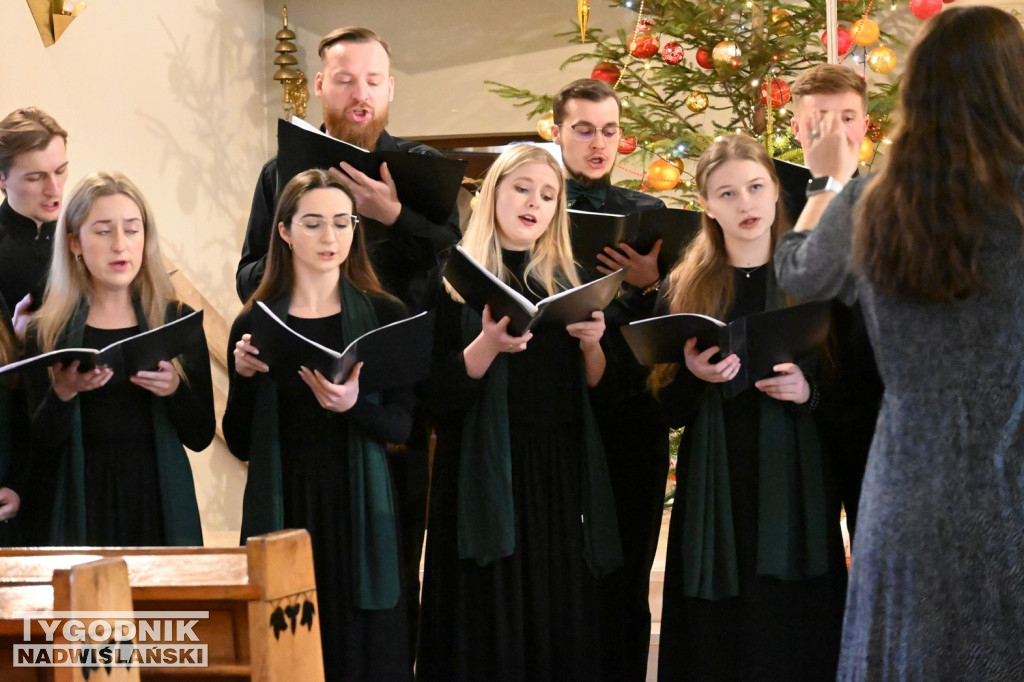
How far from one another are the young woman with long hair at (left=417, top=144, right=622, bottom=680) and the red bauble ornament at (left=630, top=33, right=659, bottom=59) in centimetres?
228

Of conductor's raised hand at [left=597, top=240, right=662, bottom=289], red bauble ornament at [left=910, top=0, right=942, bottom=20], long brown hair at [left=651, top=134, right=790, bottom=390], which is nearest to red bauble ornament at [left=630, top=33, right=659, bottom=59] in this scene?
red bauble ornament at [left=910, top=0, right=942, bottom=20]

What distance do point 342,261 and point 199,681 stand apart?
1605 millimetres

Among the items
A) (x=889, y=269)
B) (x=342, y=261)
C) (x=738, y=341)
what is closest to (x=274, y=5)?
(x=342, y=261)

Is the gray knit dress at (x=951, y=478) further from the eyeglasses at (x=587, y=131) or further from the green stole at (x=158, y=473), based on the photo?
the green stole at (x=158, y=473)

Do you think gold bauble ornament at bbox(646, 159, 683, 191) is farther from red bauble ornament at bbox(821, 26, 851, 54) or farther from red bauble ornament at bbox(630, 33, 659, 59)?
red bauble ornament at bbox(821, 26, 851, 54)

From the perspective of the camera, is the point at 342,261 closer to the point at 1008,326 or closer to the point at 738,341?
the point at 738,341

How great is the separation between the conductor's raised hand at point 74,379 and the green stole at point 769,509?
1.40m

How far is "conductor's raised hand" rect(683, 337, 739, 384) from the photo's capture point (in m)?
2.52

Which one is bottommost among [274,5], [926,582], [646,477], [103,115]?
[926,582]

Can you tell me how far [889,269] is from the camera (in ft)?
6.19

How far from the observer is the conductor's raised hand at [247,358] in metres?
2.67

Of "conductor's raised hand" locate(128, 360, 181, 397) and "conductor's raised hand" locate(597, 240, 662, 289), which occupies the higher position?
"conductor's raised hand" locate(597, 240, 662, 289)

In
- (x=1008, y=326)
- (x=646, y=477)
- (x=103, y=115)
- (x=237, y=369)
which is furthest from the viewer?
(x=103, y=115)

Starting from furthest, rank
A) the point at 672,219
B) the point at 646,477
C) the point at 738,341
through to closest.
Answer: the point at 646,477 → the point at 672,219 → the point at 738,341
